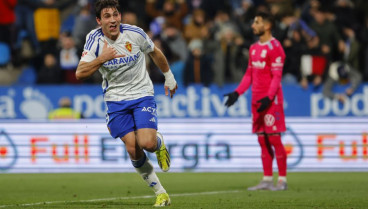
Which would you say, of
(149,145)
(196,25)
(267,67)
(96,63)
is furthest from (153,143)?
(196,25)

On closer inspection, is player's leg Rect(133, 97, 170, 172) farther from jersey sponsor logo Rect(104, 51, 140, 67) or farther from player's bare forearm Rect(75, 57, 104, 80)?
player's bare forearm Rect(75, 57, 104, 80)

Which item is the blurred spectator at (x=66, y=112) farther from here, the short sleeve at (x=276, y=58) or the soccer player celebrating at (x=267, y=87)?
the short sleeve at (x=276, y=58)

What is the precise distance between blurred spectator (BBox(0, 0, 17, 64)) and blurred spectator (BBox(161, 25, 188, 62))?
382cm

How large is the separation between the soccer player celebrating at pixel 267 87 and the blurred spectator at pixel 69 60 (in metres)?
8.17

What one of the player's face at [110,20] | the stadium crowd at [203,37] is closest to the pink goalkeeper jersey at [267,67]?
the player's face at [110,20]

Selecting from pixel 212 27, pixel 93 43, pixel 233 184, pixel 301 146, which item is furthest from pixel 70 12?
pixel 93 43

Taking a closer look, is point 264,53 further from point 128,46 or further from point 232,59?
point 232,59

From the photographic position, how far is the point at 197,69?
19.6 m

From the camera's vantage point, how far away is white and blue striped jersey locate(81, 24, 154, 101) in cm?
1001

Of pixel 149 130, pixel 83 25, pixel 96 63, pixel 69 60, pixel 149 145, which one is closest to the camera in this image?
pixel 96 63

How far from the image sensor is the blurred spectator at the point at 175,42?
67.4 feet

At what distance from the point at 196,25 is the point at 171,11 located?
3.38 feet

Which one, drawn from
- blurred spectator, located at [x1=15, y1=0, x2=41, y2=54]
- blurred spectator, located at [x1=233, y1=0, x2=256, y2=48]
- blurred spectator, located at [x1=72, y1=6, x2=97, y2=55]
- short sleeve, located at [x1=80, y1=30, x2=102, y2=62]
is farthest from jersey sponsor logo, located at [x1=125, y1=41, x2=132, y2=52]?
blurred spectator, located at [x1=15, y1=0, x2=41, y2=54]

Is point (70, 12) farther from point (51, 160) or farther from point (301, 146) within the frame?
point (301, 146)
